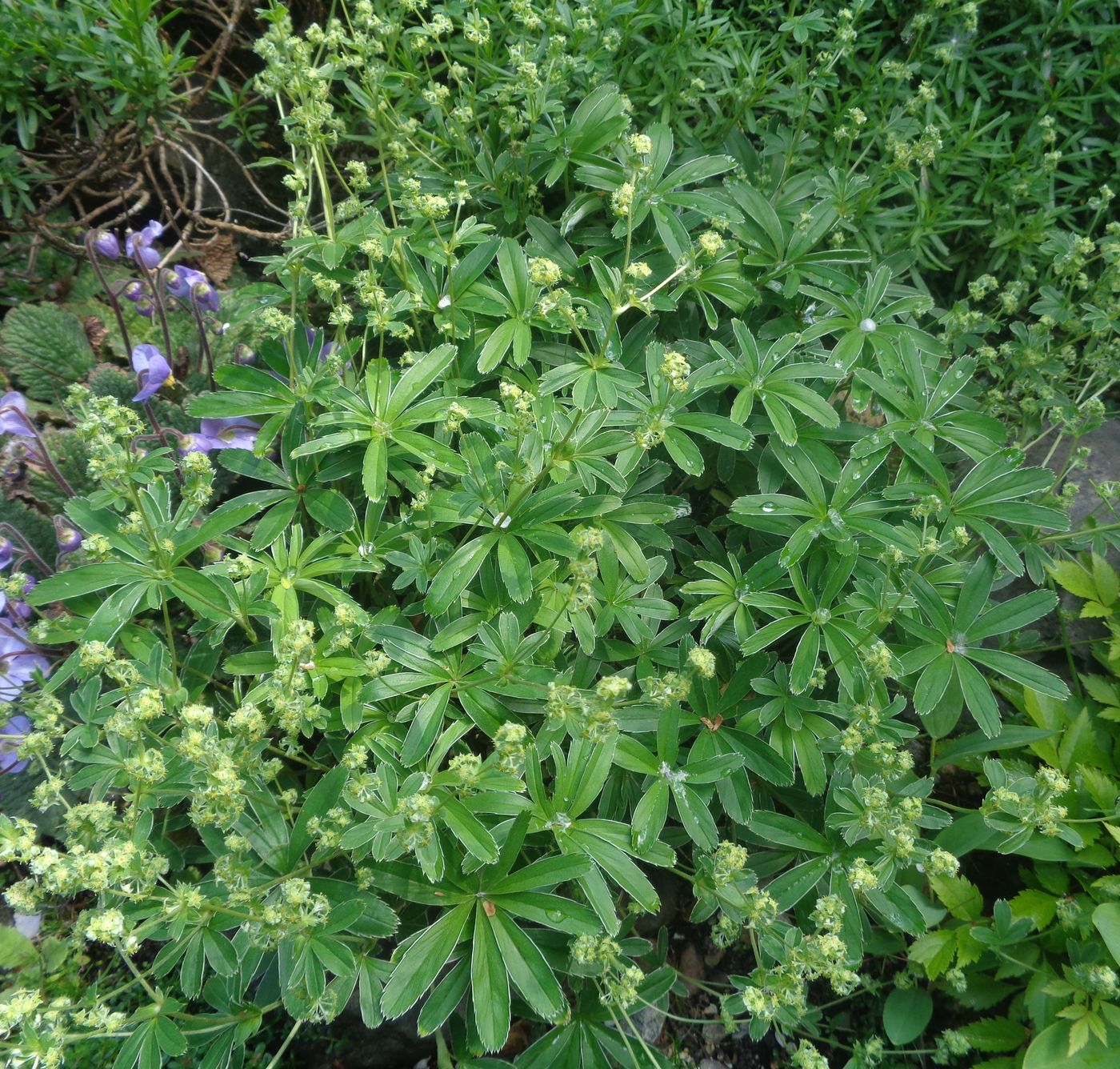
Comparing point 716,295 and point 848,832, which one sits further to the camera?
point 716,295

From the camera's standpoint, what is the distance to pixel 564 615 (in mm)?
1968

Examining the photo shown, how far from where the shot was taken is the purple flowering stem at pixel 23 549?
220 cm

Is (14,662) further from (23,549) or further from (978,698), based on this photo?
(978,698)

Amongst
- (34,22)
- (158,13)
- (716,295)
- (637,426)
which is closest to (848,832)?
(637,426)

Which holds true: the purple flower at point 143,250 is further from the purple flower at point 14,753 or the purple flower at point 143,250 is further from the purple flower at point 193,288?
the purple flower at point 14,753

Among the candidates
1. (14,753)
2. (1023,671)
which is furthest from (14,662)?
(1023,671)

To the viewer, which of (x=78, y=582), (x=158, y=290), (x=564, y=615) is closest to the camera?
(x=78, y=582)

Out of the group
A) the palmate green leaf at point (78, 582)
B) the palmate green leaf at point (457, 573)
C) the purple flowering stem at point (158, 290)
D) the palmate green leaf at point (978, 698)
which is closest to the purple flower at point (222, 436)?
the purple flowering stem at point (158, 290)

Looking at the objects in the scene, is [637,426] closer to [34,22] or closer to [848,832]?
[848,832]

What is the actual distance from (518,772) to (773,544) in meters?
0.98

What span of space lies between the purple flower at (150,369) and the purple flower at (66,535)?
16.5 inches

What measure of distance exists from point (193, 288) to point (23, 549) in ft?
2.94

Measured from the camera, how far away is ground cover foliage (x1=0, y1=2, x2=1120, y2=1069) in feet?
5.58

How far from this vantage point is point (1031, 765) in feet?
7.89
